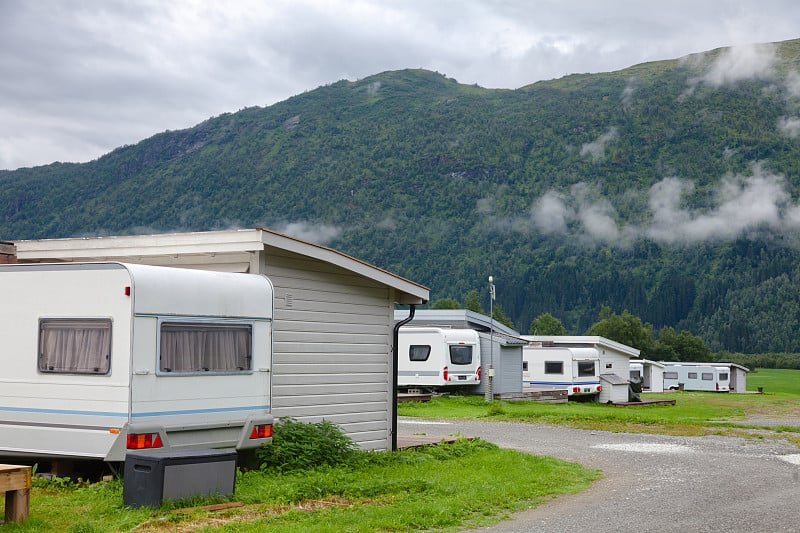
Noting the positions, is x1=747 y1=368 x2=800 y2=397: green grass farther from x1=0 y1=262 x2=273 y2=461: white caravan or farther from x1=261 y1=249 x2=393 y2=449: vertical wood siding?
x1=0 y1=262 x2=273 y2=461: white caravan

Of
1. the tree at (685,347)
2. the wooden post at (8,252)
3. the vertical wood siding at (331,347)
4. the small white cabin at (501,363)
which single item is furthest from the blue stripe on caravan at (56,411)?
the tree at (685,347)

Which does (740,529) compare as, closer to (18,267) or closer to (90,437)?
(90,437)

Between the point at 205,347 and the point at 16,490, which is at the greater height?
the point at 205,347

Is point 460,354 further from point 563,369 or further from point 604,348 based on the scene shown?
point 604,348

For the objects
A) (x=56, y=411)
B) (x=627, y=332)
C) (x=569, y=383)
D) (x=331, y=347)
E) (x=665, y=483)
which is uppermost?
(x=627, y=332)

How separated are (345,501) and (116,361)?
2.88 m

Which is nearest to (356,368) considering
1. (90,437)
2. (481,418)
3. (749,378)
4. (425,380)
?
(90,437)

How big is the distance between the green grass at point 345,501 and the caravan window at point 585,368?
25795mm

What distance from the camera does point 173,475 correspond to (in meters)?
9.81

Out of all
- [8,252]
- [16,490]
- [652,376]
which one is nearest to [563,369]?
[652,376]

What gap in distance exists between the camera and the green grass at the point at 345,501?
9.15 metres

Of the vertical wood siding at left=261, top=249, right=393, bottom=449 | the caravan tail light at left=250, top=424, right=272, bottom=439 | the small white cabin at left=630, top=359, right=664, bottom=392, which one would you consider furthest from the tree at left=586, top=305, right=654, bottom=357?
the caravan tail light at left=250, top=424, right=272, bottom=439

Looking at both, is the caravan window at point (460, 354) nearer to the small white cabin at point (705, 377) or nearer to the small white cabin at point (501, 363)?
the small white cabin at point (501, 363)

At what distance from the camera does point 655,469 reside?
15.3 meters
